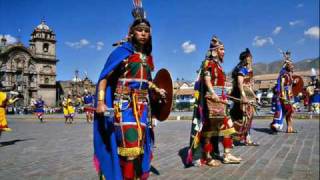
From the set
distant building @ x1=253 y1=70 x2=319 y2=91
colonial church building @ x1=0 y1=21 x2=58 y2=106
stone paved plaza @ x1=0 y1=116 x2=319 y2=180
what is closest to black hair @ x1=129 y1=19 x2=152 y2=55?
stone paved plaza @ x1=0 y1=116 x2=319 y2=180

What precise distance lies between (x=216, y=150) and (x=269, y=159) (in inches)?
42.2

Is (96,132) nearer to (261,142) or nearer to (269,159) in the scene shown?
(269,159)

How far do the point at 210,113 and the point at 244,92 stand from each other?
6.86 ft

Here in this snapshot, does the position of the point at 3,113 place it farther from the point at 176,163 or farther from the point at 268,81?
the point at 268,81

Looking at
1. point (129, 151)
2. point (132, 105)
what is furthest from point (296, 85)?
point (129, 151)

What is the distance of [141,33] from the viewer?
4.29 m

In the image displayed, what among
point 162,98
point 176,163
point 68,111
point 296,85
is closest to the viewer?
point 162,98

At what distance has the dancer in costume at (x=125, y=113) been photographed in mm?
4059

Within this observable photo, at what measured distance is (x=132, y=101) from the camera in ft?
13.6

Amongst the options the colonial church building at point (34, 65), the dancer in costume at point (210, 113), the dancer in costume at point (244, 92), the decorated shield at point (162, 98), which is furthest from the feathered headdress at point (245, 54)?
the colonial church building at point (34, 65)

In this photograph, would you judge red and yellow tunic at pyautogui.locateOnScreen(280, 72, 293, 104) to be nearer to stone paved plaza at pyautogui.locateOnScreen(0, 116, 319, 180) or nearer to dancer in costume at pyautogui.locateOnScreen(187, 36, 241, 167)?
stone paved plaza at pyautogui.locateOnScreen(0, 116, 319, 180)

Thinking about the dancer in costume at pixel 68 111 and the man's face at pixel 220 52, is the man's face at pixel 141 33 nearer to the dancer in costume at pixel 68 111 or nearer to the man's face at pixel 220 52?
the man's face at pixel 220 52

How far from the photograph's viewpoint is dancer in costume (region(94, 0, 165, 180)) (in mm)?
4059

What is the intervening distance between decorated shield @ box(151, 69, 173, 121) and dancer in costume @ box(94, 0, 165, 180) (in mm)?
199
